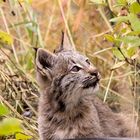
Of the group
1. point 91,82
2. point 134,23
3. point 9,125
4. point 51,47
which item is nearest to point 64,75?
point 91,82

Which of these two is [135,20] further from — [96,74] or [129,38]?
[96,74]

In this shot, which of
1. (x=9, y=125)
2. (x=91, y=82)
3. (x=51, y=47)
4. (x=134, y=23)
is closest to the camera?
(x=9, y=125)

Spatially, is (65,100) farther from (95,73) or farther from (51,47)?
(51,47)

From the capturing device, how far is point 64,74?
378 cm

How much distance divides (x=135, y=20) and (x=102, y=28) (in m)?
3.79

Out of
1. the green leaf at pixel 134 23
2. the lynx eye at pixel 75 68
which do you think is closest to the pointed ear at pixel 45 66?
the lynx eye at pixel 75 68

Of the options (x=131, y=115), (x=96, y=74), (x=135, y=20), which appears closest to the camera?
(x=135, y=20)

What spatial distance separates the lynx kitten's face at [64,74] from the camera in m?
3.66

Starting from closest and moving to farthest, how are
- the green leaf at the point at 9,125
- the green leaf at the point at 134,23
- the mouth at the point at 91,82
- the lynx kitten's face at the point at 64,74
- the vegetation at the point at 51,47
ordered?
the green leaf at the point at 9,125
the green leaf at the point at 134,23
the mouth at the point at 91,82
the lynx kitten's face at the point at 64,74
the vegetation at the point at 51,47

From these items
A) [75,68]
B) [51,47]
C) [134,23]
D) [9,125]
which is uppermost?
[51,47]

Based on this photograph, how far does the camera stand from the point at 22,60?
587cm

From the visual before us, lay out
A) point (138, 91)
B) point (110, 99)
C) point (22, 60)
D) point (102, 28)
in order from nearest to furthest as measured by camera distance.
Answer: point (138, 91) < point (110, 99) < point (22, 60) < point (102, 28)

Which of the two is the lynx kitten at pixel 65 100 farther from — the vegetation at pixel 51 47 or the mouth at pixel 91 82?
the vegetation at pixel 51 47

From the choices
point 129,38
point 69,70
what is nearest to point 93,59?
point 69,70
